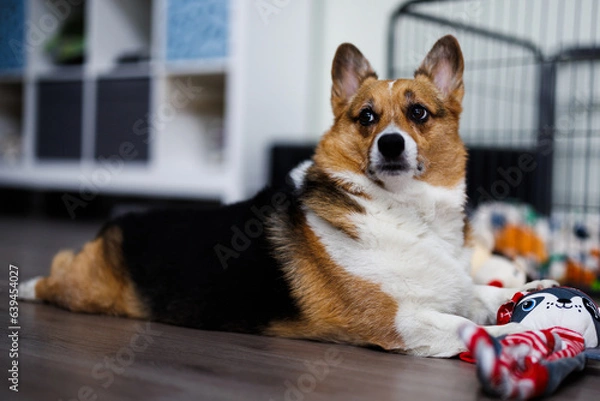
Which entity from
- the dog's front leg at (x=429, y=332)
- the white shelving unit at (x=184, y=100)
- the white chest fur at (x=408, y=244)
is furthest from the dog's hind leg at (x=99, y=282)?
the white shelving unit at (x=184, y=100)

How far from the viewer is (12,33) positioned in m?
5.09

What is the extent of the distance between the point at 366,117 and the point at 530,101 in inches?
113

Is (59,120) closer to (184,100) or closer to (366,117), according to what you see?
(184,100)

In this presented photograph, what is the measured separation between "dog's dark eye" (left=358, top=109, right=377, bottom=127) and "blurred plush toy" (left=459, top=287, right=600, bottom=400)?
1.89 feet

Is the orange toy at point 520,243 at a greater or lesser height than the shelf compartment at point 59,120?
lesser

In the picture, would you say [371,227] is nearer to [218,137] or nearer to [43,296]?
[43,296]

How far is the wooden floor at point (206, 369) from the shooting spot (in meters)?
1.16

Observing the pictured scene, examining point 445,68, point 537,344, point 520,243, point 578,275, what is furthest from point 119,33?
point 537,344

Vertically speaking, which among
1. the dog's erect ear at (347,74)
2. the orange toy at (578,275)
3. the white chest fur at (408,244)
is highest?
the dog's erect ear at (347,74)

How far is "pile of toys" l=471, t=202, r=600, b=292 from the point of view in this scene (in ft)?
7.09

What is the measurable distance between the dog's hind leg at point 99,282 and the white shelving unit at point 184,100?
85.1 inches

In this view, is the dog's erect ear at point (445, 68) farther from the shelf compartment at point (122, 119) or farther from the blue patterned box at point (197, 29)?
the shelf compartment at point (122, 119)

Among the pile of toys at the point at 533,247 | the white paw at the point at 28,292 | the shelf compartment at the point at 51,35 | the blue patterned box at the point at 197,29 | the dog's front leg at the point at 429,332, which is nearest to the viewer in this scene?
the dog's front leg at the point at 429,332

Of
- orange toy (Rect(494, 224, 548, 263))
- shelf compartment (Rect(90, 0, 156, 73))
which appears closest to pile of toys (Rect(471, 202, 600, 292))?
orange toy (Rect(494, 224, 548, 263))
